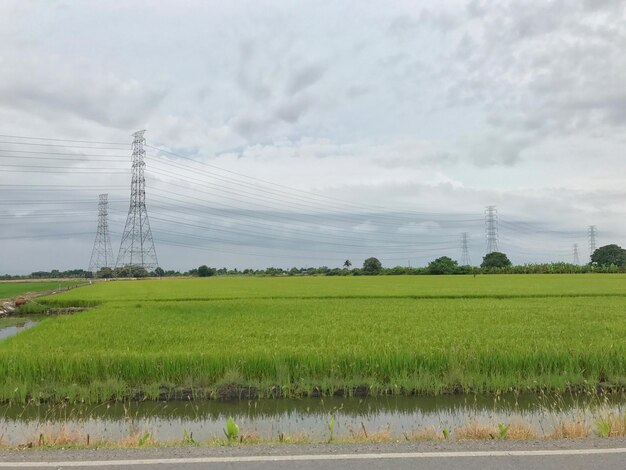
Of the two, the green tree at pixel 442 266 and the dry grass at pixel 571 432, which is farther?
the green tree at pixel 442 266

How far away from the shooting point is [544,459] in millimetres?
4926

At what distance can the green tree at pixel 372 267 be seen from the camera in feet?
334

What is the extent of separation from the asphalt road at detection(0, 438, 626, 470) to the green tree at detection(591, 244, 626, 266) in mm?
120279

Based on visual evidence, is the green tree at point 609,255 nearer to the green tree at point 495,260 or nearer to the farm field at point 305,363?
the green tree at point 495,260

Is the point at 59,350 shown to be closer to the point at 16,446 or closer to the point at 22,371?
the point at 22,371

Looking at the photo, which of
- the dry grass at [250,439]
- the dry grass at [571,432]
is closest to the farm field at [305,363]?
the dry grass at [250,439]

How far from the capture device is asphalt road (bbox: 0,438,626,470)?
482cm

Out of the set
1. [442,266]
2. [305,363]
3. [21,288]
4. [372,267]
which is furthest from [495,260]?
[305,363]

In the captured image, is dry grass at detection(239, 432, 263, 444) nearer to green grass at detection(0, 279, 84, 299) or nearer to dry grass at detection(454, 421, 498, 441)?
dry grass at detection(454, 421, 498, 441)

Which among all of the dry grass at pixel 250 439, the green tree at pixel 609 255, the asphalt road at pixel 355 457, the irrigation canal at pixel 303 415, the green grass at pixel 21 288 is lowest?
the irrigation canal at pixel 303 415

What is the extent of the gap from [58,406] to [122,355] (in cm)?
194

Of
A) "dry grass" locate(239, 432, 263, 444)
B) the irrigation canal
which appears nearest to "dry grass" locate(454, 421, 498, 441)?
the irrigation canal

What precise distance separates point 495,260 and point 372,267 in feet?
91.0

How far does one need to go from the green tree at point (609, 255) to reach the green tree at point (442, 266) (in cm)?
3781
